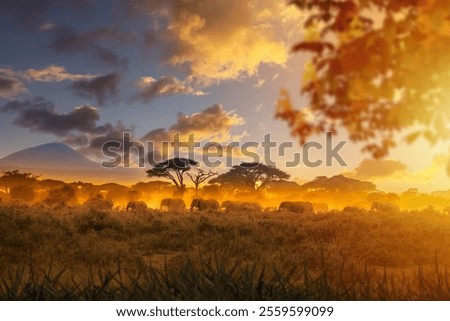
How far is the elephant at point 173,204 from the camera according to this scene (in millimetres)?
21883

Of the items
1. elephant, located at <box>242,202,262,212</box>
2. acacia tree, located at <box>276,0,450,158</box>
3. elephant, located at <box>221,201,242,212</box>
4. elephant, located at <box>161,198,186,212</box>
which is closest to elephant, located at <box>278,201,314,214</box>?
elephant, located at <box>242,202,262,212</box>

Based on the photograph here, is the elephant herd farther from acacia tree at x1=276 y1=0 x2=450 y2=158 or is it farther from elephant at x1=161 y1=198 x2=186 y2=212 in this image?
acacia tree at x1=276 y1=0 x2=450 y2=158

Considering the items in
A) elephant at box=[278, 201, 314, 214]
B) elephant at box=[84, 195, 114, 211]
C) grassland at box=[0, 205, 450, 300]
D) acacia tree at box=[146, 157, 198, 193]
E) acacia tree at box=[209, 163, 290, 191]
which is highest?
acacia tree at box=[209, 163, 290, 191]

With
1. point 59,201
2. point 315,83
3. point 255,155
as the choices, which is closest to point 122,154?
point 255,155

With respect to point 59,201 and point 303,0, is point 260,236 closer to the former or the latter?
point 303,0

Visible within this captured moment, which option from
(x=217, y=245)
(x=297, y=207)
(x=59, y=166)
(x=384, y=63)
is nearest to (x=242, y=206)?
(x=297, y=207)

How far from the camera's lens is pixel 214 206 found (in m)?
26.0

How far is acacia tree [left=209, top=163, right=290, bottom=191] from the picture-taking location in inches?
495

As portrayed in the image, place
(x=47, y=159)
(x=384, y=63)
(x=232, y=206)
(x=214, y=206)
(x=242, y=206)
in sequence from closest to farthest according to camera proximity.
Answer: (x=384, y=63), (x=47, y=159), (x=242, y=206), (x=232, y=206), (x=214, y=206)

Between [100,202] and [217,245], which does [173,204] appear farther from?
[217,245]

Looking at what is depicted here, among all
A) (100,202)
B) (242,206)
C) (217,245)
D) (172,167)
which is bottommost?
(217,245)

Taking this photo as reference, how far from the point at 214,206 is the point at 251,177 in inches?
489

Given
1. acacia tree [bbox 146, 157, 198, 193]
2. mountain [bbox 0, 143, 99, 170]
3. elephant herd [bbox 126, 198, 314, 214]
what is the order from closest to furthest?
mountain [bbox 0, 143, 99, 170], acacia tree [bbox 146, 157, 198, 193], elephant herd [bbox 126, 198, 314, 214]

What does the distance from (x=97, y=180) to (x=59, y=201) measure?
1673 cm
